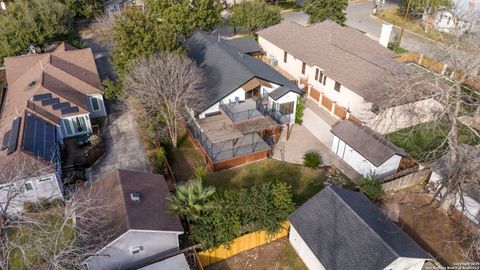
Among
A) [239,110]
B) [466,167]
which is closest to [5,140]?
[239,110]

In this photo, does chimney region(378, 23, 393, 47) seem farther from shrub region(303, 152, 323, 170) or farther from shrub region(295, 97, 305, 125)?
shrub region(303, 152, 323, 170)

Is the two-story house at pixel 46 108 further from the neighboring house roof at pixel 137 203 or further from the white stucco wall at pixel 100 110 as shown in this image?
the neighboring house roof at pixel 137 203

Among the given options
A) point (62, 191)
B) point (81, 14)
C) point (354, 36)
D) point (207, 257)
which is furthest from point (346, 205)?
point (81, 14)

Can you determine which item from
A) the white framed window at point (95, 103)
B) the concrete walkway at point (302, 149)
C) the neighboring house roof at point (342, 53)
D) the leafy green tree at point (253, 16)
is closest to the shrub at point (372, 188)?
the concrete walkway at point (302, 149)

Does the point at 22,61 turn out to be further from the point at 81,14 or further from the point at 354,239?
the point at 354,239

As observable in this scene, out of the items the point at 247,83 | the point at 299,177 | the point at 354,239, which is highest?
the point at 247,83

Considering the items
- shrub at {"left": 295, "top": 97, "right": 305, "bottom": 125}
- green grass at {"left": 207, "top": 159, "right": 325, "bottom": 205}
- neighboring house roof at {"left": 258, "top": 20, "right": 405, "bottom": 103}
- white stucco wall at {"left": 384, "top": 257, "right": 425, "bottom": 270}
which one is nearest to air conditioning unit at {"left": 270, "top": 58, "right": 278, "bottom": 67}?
neighboring house roof at {"left": 258, "top": 20, "right": 405, "bottom": 103}
